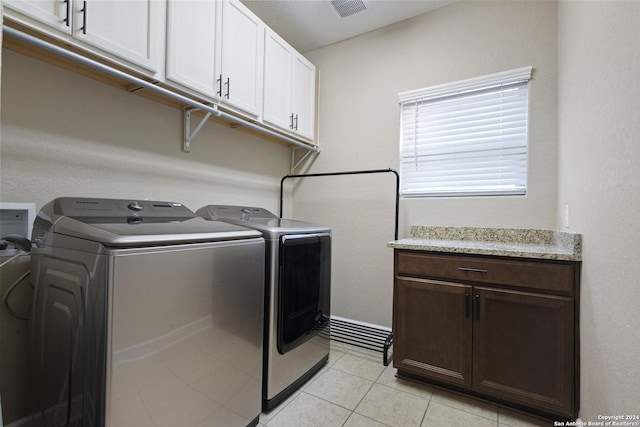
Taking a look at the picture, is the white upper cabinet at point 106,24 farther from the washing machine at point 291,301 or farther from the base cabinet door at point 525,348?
the base cabinet door at point 525,348

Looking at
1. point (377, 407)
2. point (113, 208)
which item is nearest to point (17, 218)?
point (113, 208)

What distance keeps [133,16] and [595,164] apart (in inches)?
83.0

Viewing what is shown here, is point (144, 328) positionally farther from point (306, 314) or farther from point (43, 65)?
point (43, 65)

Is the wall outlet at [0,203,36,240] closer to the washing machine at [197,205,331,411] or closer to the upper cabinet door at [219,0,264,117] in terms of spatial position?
the washing machine at [197,205,331,411]

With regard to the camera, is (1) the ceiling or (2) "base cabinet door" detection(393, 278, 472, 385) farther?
(1) the ceiling

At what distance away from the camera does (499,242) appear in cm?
204

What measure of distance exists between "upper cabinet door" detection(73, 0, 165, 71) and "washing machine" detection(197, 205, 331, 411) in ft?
2.91

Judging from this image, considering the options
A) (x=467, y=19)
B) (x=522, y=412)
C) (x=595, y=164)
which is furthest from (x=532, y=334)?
(x=467, y=19)

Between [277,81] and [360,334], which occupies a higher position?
[277,81]

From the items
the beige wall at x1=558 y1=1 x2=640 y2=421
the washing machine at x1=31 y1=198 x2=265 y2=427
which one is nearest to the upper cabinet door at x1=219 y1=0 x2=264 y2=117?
the washing machine at x1=31 y1=198 x2=265 y2=427

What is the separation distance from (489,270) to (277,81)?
1946 mm

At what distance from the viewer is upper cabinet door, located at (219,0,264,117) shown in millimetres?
1858

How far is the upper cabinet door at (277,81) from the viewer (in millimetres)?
2203

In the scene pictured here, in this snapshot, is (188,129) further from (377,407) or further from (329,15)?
(377,407)
